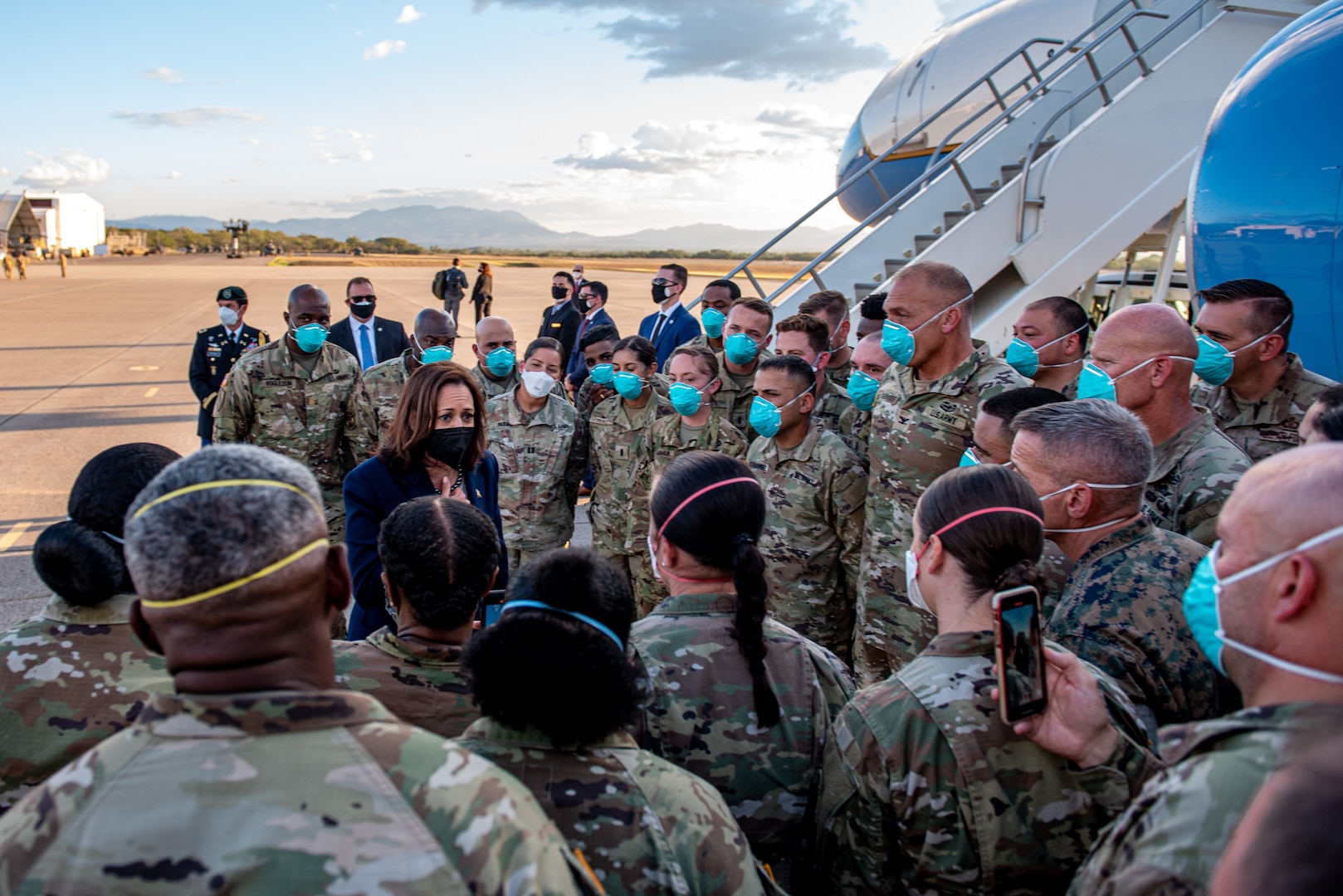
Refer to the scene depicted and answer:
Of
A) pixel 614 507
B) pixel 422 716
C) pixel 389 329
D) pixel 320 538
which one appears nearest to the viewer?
pixel 320 538

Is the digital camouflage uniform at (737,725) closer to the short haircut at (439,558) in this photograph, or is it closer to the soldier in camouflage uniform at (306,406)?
the short haircut at (439,558)

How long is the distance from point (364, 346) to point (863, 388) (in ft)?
14.9

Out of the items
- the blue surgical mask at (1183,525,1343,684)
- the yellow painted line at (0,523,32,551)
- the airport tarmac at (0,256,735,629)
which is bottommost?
the yellow painted line at (0,523,32,551)

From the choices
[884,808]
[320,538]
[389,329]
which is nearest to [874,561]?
[884,808]

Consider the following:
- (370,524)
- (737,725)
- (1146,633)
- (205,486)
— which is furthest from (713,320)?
(205,486)

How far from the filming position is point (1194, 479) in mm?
3045

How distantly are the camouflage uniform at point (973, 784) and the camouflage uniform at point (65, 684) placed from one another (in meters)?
1.65

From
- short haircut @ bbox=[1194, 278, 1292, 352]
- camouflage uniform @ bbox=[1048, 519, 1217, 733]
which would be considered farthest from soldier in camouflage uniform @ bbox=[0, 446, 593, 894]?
short haircut @ bbox=[1194, 278, 1292, 352]

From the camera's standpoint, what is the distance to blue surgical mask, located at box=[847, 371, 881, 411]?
473 centimetres

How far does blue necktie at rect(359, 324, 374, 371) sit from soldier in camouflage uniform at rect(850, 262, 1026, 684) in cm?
480

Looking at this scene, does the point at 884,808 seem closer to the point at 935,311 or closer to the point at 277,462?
the point at 277,462

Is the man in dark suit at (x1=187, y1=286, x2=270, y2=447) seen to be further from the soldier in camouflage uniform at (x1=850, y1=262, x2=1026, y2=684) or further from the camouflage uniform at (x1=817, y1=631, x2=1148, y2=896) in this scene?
the camouflage uniform at (x1=817, y1=631, x2=1148, y2=896)

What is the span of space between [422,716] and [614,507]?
3054 millimetres

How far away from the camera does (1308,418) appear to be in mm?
2717
